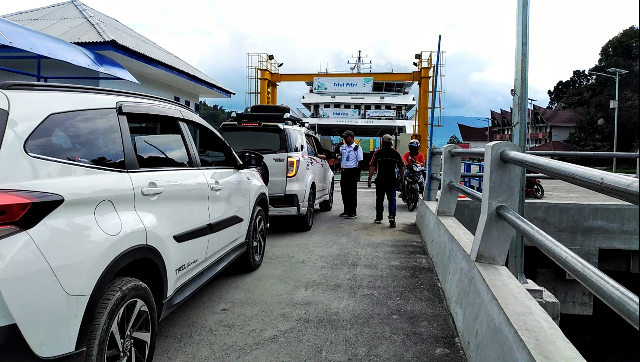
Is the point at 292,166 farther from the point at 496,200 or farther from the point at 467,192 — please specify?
the point at 496,200

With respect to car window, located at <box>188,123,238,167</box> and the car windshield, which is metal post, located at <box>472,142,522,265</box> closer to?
car window, located at <box>188,123,238,167</box>

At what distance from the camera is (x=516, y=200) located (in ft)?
9.90

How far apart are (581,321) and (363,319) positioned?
5320 mm

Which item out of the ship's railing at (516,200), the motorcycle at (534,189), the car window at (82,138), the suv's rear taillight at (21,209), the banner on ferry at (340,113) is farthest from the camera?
the banner on ferry at (340,113)

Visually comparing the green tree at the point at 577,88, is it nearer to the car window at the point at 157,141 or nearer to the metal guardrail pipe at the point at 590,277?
the metal guardrail pipe at the point at 590,277

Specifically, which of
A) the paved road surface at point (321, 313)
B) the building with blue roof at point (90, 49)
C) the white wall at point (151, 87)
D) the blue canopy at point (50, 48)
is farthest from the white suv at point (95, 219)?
the white wall at point (151, 87)

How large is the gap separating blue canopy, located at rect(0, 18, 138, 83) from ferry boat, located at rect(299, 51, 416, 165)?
2389 cm

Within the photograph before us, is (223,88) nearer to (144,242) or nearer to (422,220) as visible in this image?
(422,220)

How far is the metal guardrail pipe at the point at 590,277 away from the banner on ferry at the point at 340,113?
3156 centimetres

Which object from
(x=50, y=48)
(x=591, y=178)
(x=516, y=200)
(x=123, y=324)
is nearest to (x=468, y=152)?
(x=516, y=200)

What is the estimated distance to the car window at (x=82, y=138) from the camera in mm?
2297

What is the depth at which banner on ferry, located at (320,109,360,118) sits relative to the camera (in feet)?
111

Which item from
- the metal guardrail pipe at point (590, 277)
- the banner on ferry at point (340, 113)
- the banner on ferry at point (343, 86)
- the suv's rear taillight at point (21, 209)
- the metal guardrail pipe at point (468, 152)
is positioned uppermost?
the banner on ferry at point (343, 86)

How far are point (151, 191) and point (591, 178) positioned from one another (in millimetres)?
2384
